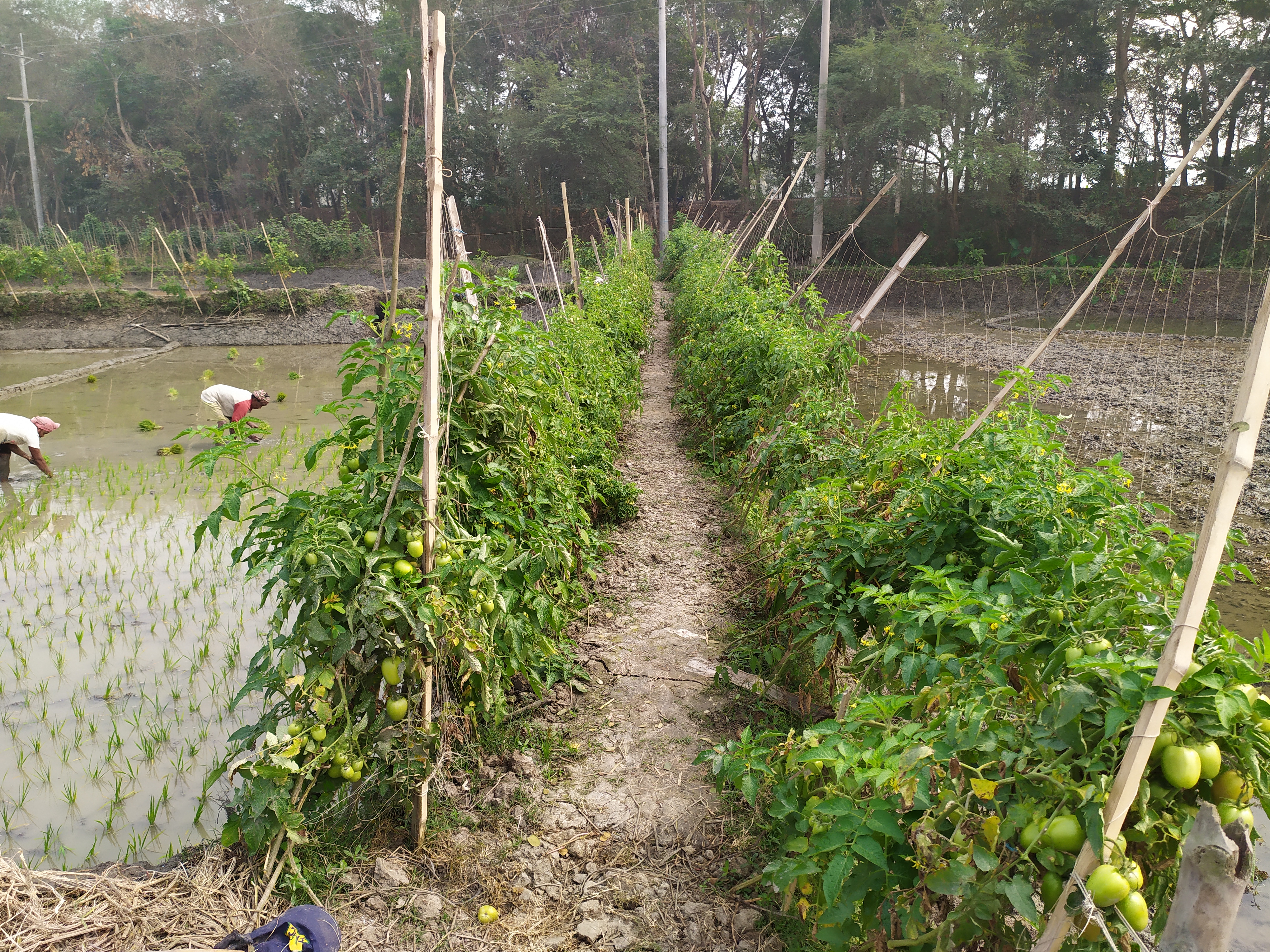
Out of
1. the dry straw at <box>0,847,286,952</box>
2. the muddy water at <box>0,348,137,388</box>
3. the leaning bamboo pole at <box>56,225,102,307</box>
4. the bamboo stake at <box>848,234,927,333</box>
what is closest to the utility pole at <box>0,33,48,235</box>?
the leaning bamboo pole at <box>56,225,102,307</box>

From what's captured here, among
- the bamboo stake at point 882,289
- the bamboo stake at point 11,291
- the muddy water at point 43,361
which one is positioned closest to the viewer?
the bamboo stake at point 882,289

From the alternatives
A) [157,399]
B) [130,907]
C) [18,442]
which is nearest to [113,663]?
[130,907]

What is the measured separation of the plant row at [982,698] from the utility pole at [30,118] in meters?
32.1

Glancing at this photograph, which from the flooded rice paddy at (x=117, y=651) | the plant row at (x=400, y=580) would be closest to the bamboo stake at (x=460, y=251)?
the plant row at (x=400, y=580)

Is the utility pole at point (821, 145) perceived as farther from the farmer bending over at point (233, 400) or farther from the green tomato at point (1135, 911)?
the green tomato at point (1135, 911)

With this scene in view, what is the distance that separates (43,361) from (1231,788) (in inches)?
755

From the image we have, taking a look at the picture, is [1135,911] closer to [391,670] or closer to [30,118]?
[391,670]

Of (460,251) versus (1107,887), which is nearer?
(1107,887)

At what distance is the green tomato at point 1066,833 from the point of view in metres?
1.18

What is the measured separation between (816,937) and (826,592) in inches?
46.8

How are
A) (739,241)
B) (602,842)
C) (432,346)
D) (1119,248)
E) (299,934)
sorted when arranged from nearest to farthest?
1. (299,934)
2. (432,346)
3. (602,842)
4. (1119,248)
5. (739,241)

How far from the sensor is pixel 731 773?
202 centimetres

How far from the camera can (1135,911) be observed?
1.10 m

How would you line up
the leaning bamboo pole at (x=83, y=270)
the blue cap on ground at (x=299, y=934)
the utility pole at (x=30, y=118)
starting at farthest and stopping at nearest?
the utility pole at (x=30, y=118), the leaning bamboo pole at (x=83, y=270), the blue cap on ground at (x=299, y=934)
